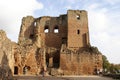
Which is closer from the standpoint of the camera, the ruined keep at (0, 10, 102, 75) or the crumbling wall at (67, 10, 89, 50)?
the ruined keep at (0, 10, 102, 75)

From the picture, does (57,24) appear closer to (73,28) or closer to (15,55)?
(73,28)

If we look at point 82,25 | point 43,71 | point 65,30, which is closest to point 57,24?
point 65,30

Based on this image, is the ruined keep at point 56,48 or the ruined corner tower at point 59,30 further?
the ruined corner tower at point 59,30

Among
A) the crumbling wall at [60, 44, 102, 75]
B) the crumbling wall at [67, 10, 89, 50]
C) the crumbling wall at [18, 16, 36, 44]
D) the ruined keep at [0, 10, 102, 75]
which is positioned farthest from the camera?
the crumbling wall at [18, 16, 36, 44]

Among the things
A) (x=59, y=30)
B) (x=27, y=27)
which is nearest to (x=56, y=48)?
(x=59, y=30)

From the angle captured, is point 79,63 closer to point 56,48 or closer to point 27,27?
point 56,48

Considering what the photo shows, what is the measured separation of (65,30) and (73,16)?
271 cm

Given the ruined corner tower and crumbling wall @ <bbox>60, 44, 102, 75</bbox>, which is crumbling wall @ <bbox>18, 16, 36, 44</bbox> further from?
crumbling wall @ <bbox>60, 44, 102, 75</bbox>

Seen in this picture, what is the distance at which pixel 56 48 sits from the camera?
1334 inches

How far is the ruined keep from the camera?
93.8 feet

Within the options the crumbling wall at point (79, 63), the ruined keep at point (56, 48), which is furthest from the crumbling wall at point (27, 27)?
the crumbling wall at point (79, 63)

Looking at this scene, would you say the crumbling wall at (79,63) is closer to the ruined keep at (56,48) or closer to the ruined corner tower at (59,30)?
the ruined keep at (56,48)

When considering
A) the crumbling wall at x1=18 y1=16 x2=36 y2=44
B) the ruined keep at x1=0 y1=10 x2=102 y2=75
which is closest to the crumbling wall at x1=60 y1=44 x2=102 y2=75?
the ruined keep at x1=0 y1=10 x2=102 y2=75

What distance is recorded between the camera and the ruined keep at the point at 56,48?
28.6 m
